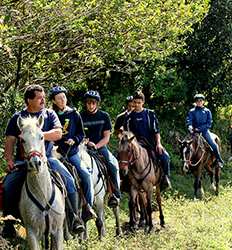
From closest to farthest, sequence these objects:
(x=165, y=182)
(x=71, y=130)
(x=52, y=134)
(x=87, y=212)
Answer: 1. (x=52, y=134)
2. (x=71, y=130)
3. (x=87, y=212)
4. (x=165, y=182)

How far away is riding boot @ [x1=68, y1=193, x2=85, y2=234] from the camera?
25.0 feet

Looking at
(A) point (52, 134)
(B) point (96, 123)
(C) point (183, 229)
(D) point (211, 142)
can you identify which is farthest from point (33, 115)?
(D) point (211, 142)

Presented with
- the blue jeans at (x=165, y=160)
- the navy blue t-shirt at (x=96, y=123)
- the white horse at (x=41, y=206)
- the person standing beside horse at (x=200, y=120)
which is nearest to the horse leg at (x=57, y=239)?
the white horse at (x=41, y=206)

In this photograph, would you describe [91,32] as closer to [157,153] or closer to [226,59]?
[157,153]

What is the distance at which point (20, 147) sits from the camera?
6.86m

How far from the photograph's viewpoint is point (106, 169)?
974 cm

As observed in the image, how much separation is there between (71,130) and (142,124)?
269 cm

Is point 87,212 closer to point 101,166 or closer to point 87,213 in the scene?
point 87,213

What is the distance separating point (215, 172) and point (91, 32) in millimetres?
7080

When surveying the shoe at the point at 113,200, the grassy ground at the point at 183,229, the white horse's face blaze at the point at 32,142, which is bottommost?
the grassy ground at the point at 183,229

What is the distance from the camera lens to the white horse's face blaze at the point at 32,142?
241 inches

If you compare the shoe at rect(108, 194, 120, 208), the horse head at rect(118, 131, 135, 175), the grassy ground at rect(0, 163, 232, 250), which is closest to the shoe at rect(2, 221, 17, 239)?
the grassy ground at rect(0, 163, 232, 250)

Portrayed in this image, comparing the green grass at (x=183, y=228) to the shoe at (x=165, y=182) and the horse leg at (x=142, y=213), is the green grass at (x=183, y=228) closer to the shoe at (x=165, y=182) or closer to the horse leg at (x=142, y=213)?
the horse leg at (x=142, y=213)

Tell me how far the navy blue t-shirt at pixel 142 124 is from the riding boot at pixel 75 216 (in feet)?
10.6
